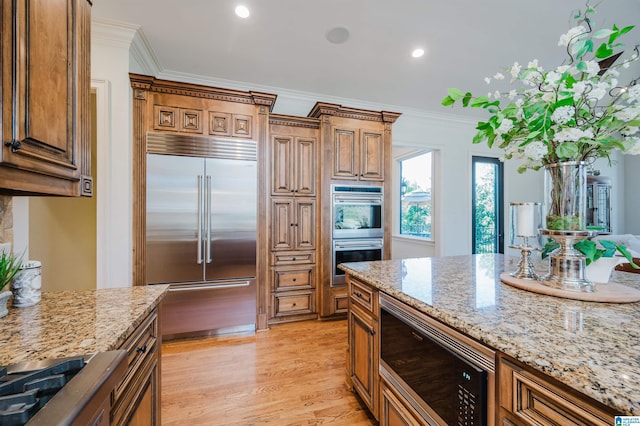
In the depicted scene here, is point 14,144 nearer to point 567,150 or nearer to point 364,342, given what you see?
point 364,342

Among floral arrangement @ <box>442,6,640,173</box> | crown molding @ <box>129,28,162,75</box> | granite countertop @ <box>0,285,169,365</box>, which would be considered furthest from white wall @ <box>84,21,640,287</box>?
floral arrangement @ <box>442,6,640,173</box>

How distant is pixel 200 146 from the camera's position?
8.81 feet

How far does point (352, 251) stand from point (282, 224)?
0.94 m

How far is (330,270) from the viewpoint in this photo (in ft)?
10.4

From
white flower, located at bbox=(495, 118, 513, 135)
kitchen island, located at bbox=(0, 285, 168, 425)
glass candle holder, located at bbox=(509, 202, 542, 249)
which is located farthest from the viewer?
glass candle holder, located at bbox=(509, 202, 542, 249)

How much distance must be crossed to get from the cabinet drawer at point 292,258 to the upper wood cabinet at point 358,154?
39.9 inches

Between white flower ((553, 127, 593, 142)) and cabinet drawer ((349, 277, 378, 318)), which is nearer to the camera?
white flower ((553, 127, 593, 142))

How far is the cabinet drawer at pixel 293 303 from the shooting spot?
305cm

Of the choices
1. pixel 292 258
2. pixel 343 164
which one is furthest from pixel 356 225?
pixel 292 258

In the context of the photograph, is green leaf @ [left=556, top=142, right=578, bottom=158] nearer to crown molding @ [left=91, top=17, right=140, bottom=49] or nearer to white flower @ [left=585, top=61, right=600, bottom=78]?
white flower @ [left=585, top=61, right=600, bottom=78]

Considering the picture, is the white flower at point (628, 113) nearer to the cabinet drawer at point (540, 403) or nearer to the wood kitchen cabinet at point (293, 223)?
the cabinet drawer at point (540, 403)

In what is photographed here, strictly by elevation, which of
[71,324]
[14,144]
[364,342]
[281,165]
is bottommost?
[364,342]

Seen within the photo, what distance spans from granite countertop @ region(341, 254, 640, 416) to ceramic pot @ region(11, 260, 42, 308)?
163 cm

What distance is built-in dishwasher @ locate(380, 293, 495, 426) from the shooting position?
33.5 inches
